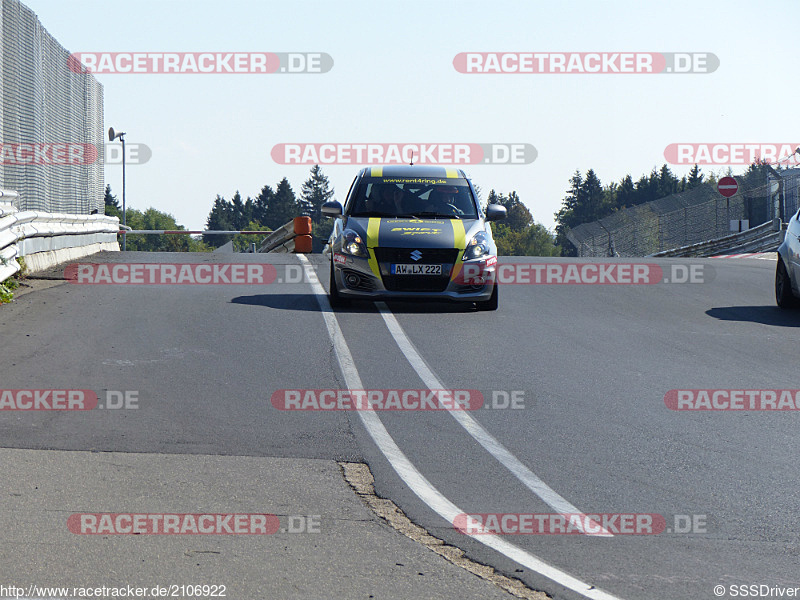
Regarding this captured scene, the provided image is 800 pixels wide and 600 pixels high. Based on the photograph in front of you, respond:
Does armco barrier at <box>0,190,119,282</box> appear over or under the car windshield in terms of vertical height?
under

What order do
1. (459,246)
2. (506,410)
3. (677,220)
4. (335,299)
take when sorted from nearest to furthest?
1. (506,410)
2. (459,246)
3. (335,299)
4. (677,220)

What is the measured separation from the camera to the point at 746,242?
35.7 m

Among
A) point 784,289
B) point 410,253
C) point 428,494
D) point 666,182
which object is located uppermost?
point 666,182

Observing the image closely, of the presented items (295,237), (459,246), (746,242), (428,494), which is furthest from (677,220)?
(428,494)

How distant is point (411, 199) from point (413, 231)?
101 cm

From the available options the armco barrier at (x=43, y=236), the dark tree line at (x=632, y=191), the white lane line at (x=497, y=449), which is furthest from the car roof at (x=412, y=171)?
the dark tree line at (x=632, y=191)

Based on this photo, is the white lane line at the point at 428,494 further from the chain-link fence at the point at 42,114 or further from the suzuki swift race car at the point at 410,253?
the chain-link fence at the point at 42,114

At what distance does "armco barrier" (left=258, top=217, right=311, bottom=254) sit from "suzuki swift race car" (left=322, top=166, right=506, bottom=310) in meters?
15.0

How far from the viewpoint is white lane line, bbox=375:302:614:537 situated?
5578 mm

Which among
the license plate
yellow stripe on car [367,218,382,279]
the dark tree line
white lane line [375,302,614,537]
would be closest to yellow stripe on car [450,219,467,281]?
the license plate

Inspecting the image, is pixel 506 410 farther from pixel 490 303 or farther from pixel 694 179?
pixel 694 179

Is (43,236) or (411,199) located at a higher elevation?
(411,199)

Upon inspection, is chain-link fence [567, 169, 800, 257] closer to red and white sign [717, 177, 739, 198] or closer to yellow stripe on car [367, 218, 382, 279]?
red and white sign [717, 177, 739, 198]

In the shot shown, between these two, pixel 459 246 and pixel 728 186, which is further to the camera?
pixel 728 186
